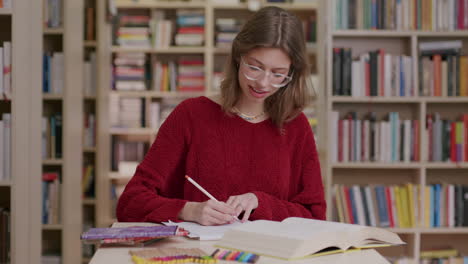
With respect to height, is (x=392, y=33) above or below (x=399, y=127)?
above

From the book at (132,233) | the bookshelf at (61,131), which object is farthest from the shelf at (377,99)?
the book at (132,233)

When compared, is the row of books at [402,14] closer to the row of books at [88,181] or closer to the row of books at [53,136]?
the row of books at [53,136]

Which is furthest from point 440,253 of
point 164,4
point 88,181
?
point 164,4

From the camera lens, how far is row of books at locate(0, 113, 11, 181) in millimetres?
2375

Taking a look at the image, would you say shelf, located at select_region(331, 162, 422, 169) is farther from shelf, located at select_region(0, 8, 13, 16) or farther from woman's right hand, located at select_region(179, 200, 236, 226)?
woman's right hand, located at select_region(179, 200, 236, 226)

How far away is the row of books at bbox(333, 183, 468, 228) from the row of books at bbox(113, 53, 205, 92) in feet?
6.68

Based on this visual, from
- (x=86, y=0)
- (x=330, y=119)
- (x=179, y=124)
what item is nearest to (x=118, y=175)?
(x=86, y=0)

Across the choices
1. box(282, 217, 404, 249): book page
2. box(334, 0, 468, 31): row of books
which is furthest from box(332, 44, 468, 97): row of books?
box(282, 217, 404, 249): book page

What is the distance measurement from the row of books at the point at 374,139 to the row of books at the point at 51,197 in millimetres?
1563

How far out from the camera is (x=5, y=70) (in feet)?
7.79

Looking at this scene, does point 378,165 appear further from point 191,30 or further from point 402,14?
point 191,30

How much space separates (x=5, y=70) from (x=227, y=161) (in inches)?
40.1

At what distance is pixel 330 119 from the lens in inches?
140

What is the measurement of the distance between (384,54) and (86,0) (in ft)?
7.19
